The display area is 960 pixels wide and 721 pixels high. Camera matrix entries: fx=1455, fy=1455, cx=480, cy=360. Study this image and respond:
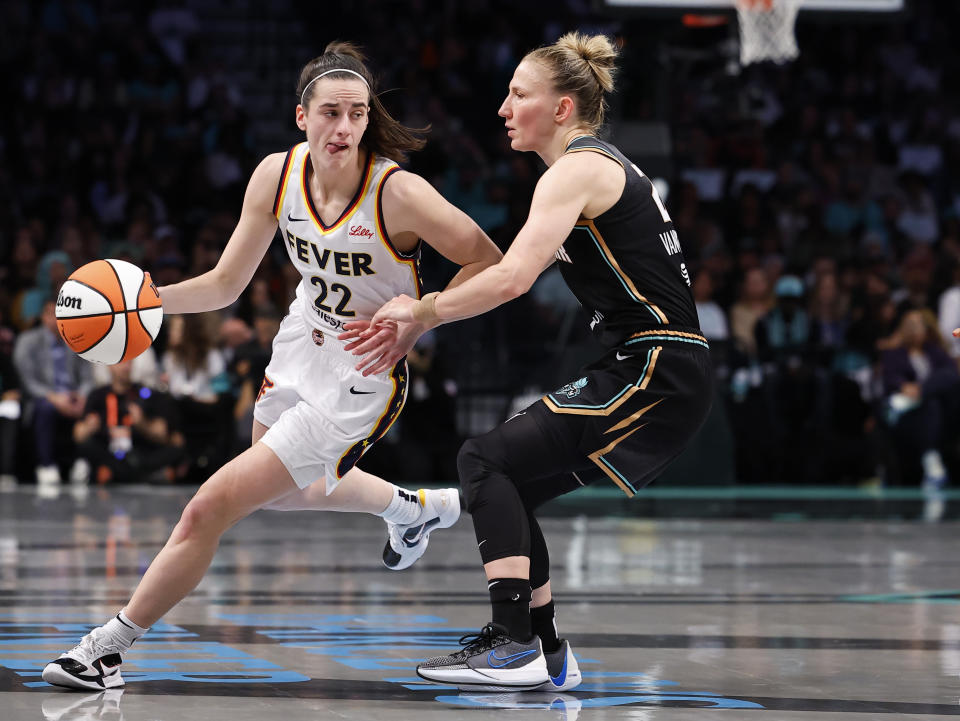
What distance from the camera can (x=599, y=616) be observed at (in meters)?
6.18

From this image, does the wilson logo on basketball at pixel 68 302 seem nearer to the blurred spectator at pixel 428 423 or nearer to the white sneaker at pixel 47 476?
the blurred spectator at pixel 428 423

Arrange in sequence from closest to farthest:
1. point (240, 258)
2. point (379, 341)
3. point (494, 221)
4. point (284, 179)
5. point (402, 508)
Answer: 1. point (379, 341)
2. point (284, 179)
3. point (240, 258)
4. point (402, 508)
5. point (494, 221)

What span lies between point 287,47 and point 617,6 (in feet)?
27.0

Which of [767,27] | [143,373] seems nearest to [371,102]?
[767,27]

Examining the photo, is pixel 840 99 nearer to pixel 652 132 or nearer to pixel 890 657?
pixel 652 132

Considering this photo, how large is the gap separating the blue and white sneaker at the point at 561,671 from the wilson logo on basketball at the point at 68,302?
6.31 feet

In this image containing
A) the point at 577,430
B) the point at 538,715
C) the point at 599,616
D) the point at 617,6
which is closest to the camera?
the point at 538,715

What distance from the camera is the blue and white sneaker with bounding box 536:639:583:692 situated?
4.63m

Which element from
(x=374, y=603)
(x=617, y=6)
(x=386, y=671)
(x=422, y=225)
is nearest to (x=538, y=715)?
(x=386, y=671)

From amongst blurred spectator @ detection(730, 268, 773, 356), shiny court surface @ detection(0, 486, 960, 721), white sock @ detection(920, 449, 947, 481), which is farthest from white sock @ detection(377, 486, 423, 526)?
white sock @ detection(920, 449, 947, 481)

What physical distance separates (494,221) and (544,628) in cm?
1092

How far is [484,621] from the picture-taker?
234 inches

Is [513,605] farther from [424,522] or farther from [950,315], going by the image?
[950,315]

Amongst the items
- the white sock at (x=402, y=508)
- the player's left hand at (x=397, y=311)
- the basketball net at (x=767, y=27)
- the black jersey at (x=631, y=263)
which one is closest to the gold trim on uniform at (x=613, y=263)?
the black jersey at (x=631, y=263)
